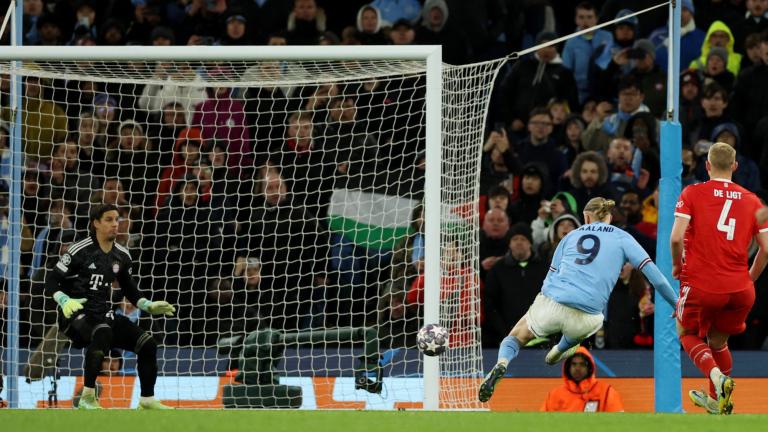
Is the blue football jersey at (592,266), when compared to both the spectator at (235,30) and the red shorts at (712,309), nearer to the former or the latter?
the red shorts at (712,309)

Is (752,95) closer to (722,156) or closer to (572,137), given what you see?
(572,137)

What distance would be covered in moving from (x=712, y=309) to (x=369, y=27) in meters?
6.35

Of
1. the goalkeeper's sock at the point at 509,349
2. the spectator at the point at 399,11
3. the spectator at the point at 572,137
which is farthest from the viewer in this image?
the spectator at the point at 399,11

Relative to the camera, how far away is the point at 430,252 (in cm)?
976

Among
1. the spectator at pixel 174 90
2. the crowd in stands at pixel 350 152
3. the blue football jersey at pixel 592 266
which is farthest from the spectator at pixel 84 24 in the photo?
the blue football jersey at pixel 592 266

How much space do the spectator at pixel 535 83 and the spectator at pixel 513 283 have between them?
260 centimetres

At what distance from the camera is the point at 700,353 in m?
8.73

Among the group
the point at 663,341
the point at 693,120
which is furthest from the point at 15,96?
the point at 693,120

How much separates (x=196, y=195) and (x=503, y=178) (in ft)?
9.56

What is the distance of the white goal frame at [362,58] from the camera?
31.8 feet

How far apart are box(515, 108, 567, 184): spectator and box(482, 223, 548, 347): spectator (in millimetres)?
1606

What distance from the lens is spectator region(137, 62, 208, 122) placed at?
11.7m

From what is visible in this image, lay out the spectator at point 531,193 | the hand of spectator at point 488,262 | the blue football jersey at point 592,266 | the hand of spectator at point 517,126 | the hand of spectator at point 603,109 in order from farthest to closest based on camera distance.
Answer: the hand of spectator at point 517,126
the hand of spectator at point 603,109
the spectator at point 531,193
the hand of spectator at point 488,262
the blue football jersey at point 592,266

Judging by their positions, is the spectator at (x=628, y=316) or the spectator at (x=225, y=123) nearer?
the spectator at (x=628, y=316)
